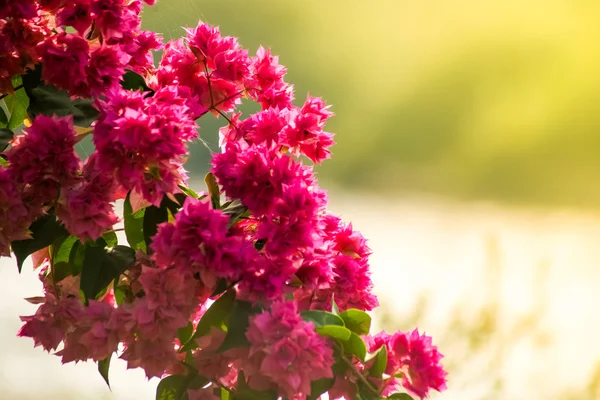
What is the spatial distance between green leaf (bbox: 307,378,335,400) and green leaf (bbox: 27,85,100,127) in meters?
0.45

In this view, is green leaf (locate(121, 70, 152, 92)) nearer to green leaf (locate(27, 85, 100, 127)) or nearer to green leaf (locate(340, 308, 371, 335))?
green leaf (locate(27, 85, 100, 127))

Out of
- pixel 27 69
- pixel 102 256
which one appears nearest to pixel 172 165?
pixel 102 256

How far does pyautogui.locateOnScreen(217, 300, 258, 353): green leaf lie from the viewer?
3.26ft

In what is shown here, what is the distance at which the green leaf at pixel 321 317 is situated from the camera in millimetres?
1010

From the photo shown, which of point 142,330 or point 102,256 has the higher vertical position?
point 102,256

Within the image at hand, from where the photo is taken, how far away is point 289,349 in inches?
37.0

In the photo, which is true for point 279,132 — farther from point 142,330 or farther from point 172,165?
point 142,330

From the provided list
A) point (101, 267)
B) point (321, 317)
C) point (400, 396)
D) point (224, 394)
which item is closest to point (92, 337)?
point (101, 267)

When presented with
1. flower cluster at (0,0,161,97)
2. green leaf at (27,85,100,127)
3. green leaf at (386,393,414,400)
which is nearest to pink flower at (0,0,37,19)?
flower cluster at (0,0,161,97)

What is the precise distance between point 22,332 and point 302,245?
443 mm

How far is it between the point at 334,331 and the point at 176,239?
0.72 ft

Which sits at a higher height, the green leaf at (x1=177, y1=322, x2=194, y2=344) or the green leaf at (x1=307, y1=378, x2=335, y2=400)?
the green leaf at (x1=177, y1=322, x2=194, y2=344)

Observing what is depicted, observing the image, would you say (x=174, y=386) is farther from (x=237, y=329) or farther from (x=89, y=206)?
(x=89, y=206)

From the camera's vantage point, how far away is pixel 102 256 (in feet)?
3.56
